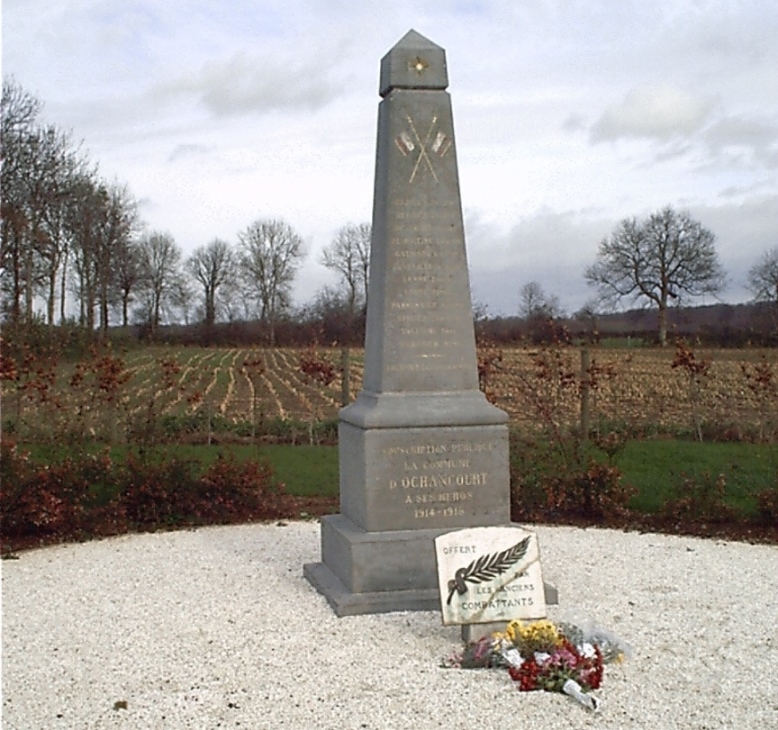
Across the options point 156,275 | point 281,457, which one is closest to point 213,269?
point 156,275

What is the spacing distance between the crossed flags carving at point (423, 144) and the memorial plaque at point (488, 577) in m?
2.81

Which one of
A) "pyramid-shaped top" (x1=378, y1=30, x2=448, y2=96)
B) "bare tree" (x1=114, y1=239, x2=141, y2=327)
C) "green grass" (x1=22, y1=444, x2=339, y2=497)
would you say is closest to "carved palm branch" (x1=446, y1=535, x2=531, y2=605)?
"pyramid-shaped top" (x1=378, y1=30, x2=448, y2=96)

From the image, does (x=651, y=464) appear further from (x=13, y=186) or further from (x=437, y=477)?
(x=13, y=186)

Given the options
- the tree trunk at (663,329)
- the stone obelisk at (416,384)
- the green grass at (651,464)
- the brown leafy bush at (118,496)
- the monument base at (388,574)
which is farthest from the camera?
the tree trunk at (663,329)

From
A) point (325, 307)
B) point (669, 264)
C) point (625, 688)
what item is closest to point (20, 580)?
point (625, 688)

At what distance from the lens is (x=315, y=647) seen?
593cm

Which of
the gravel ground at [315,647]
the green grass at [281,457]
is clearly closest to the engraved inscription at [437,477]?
the gravel ground at [315,647]

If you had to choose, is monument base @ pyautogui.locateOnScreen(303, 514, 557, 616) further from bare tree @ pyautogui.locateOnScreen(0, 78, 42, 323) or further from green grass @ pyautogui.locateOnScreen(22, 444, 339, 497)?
bare tree @ pyautogui.locateOnScreen(0, 78, 42, 323)

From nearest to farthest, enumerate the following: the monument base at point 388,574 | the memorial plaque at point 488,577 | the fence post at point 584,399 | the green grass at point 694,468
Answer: the memorial plaque at point 488,577
the monument base at point 388,574
the green grass at point 694,468
the fence post at point 584,399

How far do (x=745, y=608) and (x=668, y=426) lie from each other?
899cm

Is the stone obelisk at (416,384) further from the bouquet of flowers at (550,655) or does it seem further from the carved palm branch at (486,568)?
the bouquet of flowers at (550,655)

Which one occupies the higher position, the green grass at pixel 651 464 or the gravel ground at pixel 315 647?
the green grass at pixel 651 464

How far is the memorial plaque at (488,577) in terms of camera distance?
561 centimetres

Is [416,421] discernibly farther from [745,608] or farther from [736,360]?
[736,360]
